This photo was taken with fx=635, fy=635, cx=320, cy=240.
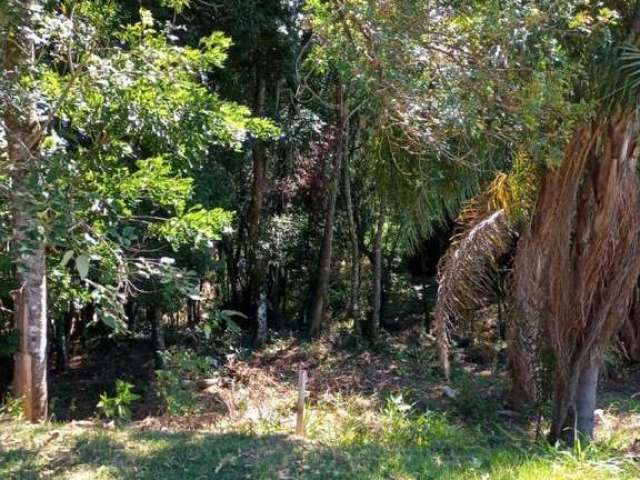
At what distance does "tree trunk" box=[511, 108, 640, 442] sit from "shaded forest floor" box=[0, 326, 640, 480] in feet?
2.49

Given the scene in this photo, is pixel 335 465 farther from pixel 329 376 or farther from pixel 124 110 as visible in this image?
pixel 329 376

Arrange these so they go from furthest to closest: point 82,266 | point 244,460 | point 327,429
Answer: point 327,429, point 244,460, point 82,266

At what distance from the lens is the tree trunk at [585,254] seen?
5992 millimetres

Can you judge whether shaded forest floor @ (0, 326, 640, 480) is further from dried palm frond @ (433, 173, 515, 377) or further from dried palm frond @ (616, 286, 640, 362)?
dried palm frond @ (433, 173, 515, 377)

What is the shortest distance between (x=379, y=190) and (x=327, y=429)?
2888 millimetres

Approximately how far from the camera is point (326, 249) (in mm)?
13719

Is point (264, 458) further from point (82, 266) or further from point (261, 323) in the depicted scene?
point (261, 323)

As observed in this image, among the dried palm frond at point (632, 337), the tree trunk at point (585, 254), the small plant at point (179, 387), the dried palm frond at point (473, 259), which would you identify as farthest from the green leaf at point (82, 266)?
the dried palm frond at point (632, 337)

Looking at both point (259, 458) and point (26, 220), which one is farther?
point (259, 458)

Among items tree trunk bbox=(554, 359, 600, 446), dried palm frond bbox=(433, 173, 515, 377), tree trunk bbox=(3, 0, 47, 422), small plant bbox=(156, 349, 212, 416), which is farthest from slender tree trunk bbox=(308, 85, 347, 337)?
tree trunk bbox=(3, 0, 47, 422)

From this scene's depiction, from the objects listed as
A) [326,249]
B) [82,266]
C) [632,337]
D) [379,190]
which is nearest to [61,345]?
[326,249]

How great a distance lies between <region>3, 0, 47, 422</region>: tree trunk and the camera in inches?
119

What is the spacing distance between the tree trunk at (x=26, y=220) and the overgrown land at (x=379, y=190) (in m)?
0.02

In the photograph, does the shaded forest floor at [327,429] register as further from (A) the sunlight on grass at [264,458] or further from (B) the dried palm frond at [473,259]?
(B) the dried palm frond at [473,259]
